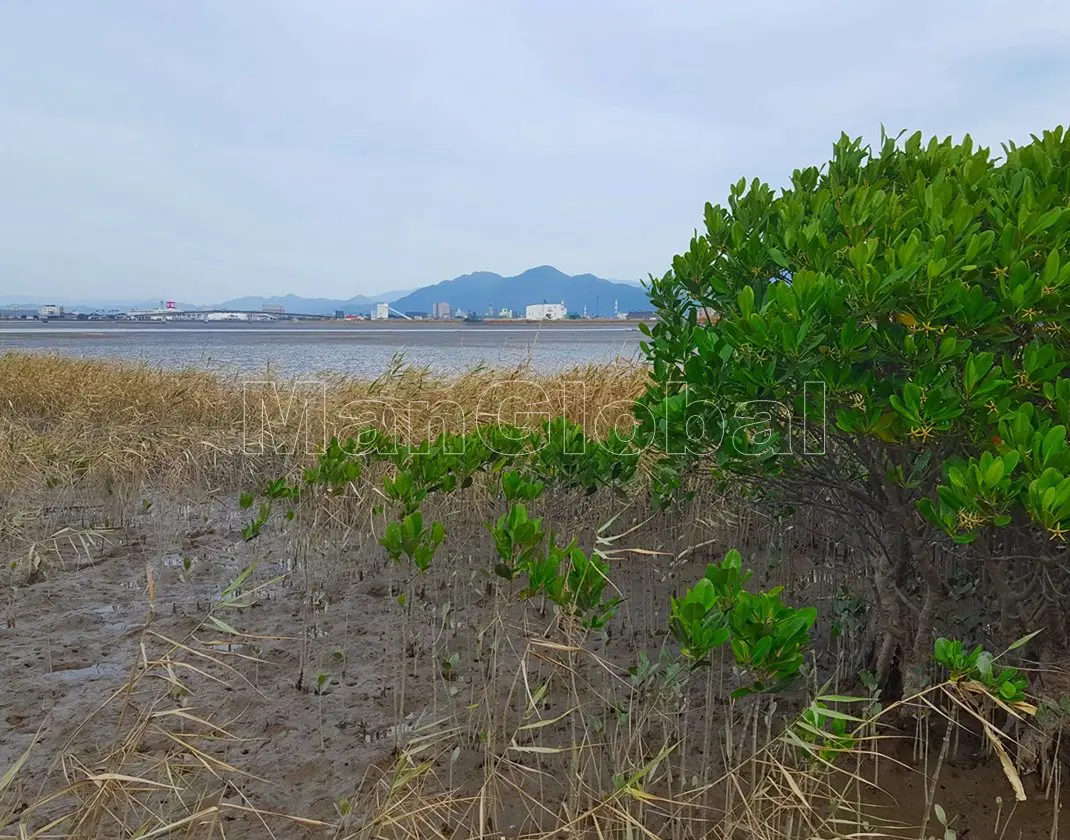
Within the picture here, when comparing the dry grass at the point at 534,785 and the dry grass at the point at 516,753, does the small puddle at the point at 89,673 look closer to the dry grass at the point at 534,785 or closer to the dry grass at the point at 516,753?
the dry grass at the point at 516,753

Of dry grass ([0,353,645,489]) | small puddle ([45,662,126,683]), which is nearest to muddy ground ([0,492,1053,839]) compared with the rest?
small puddle ([45,662,126,683])

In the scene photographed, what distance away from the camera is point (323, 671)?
2613mm

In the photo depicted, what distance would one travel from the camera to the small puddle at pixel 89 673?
2.58 metres

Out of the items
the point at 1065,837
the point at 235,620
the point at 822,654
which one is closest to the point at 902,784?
the point at 1065,837

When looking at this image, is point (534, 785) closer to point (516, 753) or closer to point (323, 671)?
point (516, 753)

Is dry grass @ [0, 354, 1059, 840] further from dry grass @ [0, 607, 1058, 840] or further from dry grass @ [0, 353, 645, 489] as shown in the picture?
dry grass @ [0, 353, 645, 489]

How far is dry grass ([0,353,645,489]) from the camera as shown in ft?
16.5

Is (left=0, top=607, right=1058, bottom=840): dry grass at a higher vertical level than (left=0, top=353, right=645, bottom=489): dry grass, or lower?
lower

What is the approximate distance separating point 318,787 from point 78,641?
152cm

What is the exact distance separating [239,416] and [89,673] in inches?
173

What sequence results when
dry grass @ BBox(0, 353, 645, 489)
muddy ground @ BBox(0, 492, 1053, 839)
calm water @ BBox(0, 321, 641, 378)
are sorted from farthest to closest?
1. calm water @ BBox(0, 321, 641, 378)
2. dry grass @ BBox(0, 353, 645, 489)
3. muddy ground @ BBox(0, 492, 1053, 839)

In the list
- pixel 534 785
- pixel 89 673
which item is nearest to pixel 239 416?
pixel 89 673

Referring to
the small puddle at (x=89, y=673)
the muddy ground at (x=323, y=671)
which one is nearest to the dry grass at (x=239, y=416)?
the muddy ground at (x=323, y=671)

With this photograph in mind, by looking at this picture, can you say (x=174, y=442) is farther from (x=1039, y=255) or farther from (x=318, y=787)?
(x=1039, y=255)
